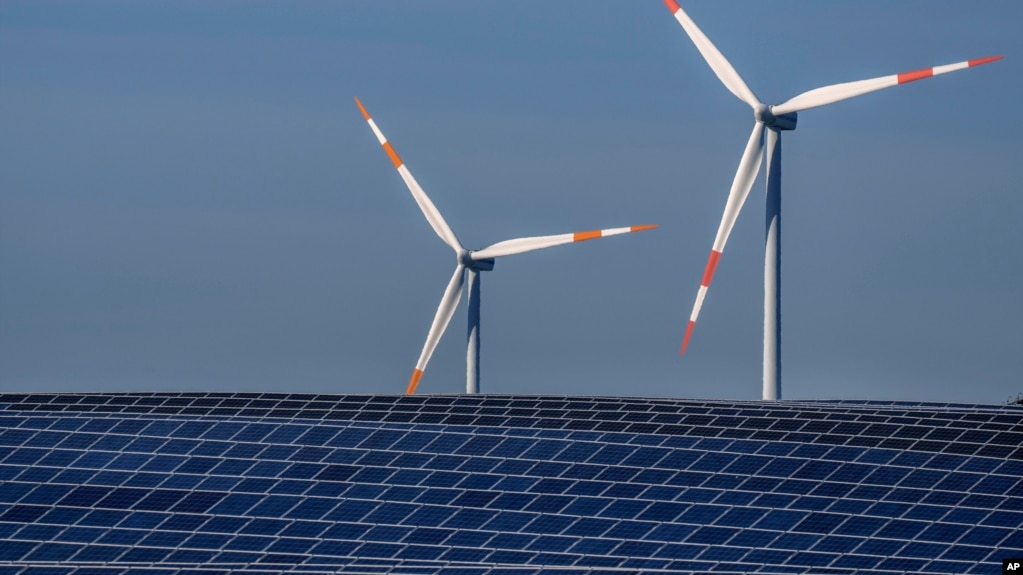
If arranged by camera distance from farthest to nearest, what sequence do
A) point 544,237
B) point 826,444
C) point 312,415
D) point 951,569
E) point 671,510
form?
Result: point 544,237, point 312,415, point 826,444, point 671,510, point 951,569

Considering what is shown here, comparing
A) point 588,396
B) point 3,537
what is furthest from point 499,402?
point 3,537

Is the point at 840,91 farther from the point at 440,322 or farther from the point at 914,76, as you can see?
the point at 440,322

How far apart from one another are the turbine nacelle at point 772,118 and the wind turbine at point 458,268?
20313mm

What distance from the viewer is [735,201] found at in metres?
111

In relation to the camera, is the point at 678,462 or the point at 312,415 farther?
the point at 312,415

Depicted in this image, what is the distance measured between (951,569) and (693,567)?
34.1 feet

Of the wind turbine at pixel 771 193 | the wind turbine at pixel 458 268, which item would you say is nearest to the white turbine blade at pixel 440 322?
the wind turbine at pixel 458 268

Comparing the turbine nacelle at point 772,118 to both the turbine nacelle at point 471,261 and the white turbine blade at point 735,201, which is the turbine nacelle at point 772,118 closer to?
the white turbine blade at point 735,201

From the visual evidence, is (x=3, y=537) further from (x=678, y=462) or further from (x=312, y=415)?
(x=678, y=462)

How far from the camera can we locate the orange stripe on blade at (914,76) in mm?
103250

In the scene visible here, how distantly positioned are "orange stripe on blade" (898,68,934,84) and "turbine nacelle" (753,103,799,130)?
29.9 feet

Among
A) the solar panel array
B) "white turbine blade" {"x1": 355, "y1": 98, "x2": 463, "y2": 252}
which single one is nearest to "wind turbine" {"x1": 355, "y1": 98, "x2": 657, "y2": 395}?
"white turbine blade" {"x1": 355, "y1": 98, "x2": 463, "y2": 252}

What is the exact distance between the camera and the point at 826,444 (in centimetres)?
9175

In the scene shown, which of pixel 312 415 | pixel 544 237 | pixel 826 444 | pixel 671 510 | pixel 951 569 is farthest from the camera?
pixel 544 237
